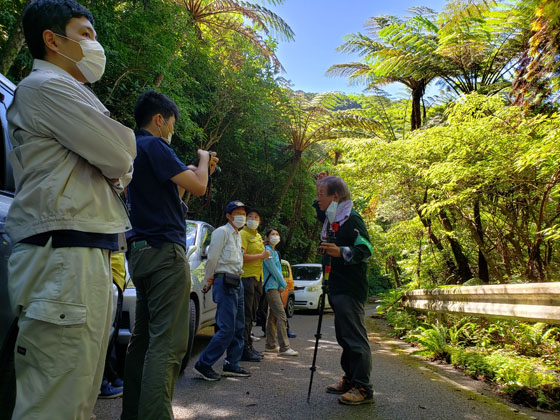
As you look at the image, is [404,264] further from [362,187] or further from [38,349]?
[38,349]

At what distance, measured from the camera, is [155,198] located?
2.77 metres

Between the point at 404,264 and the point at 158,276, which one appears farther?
the point at 404,264

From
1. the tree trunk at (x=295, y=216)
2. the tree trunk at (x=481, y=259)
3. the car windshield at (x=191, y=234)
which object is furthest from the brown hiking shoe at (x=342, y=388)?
the tree trunk at (x=295, y=216)

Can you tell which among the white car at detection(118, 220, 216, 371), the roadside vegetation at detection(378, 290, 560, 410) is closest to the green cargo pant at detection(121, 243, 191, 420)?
the white car at detection(118, 220, 216, 371)

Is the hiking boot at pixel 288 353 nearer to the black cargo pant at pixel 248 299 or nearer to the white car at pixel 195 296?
the black cargo pant at pixel 248 299

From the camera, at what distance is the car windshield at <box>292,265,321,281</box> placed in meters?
16.8

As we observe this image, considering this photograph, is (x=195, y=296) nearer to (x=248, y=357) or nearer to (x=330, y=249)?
(x=248, y=357)

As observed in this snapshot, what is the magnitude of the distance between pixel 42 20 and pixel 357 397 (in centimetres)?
383

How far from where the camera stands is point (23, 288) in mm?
1570

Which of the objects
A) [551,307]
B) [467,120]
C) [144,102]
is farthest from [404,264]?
[144,102]

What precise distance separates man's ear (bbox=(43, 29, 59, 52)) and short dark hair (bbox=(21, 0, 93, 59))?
0.01m

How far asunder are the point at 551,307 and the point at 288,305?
1002cm

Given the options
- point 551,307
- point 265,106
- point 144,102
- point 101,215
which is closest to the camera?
point 101,215

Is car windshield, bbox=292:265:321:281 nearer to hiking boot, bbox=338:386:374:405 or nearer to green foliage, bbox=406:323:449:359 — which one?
green foliage, bbox=406:323:449:359
